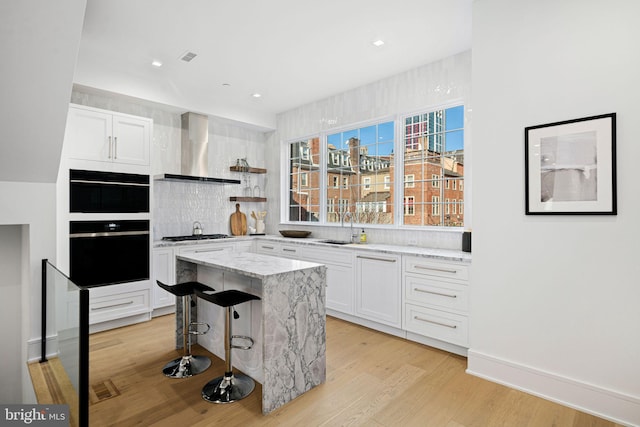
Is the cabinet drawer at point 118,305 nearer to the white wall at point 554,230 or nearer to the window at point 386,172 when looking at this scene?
the window at point 386,172

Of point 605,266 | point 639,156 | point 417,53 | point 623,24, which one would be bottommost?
point 605,266

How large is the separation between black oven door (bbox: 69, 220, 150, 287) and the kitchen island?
4.18ft

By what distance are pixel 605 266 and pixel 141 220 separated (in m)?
4.15

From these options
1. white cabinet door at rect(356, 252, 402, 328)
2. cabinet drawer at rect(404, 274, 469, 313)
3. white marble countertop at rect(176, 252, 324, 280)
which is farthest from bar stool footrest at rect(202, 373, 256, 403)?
cabinet drawer at rect(404, 274, 469, 313)

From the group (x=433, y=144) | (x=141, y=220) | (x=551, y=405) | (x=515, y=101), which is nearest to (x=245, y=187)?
(x=141, y=220)

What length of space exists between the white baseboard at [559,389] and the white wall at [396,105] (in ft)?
4.17

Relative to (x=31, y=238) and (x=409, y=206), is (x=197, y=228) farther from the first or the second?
(x=409, y=206)

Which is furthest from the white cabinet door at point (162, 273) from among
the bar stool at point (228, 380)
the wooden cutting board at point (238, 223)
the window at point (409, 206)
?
the window at point (409, 206)

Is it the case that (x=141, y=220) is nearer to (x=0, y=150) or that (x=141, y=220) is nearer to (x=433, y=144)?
(x=0, y=150)

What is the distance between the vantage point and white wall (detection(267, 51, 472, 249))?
3.52 meters

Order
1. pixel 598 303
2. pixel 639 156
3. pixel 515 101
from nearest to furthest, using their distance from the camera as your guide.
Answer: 1. pixel 639 156
2. pixel 598 303
3. pixel 515 101

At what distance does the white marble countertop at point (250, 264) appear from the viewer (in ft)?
7.45

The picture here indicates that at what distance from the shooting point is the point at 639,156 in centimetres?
202

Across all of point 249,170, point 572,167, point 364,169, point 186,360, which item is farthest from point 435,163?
point 186,360
